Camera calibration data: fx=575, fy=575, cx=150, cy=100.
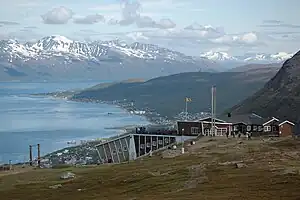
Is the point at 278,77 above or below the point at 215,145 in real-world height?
above

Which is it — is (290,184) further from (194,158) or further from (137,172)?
(194,158)

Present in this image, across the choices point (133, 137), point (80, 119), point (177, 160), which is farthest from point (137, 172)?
point (80, 119)

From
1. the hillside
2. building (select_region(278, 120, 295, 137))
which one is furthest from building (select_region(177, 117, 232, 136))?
the hillside

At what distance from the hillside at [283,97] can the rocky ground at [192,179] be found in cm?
5663

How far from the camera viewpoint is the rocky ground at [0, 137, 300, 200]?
32.4 m

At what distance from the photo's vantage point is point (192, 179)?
1528 inches

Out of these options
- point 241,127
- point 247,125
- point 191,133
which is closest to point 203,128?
point 191,133

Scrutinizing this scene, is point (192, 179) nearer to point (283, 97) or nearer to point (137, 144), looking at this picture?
point (137, 144)

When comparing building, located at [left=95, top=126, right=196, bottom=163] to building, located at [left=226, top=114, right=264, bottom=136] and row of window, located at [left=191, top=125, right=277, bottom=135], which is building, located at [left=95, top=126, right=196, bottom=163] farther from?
building, located at [left=226, top=114, right=264, bottom=136]

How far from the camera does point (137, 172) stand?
46.5 meters

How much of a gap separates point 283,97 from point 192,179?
87643mm

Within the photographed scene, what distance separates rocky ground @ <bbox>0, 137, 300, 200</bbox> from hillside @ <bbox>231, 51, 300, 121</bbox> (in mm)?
56627

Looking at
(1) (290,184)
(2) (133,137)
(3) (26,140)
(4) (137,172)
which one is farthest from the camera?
(3) (26,140)

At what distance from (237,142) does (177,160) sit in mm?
12117
